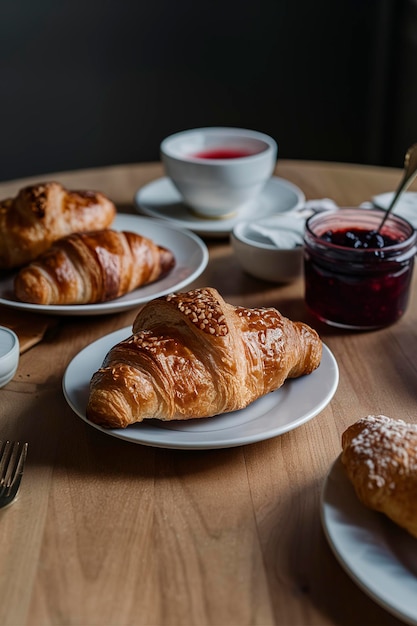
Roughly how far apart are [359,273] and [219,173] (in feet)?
2.06

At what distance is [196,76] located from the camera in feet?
12.3

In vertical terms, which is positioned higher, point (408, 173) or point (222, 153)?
point (408, 173)

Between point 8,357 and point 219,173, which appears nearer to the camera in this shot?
point 8,357

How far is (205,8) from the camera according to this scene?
3.63m

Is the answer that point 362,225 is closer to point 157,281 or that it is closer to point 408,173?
point 408,173

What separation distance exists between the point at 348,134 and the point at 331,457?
304cm

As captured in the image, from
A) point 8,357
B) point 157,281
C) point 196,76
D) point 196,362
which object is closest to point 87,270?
point 157,281

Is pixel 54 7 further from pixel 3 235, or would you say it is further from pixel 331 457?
pixel 331 457

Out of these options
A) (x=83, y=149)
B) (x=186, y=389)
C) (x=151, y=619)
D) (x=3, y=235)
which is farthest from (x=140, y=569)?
(x=83, y=149)

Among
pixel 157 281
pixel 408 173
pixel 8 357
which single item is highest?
pixel 408 173

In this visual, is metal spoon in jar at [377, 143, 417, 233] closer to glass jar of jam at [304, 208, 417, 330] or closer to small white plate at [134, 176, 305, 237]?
glass jar of jam at [304, 208, 417, 330]

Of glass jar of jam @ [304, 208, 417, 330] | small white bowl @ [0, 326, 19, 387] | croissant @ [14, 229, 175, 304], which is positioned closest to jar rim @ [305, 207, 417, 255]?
glass jar of jam @ [304, 208, 417, 330]

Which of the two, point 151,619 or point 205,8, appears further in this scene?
point 205,8

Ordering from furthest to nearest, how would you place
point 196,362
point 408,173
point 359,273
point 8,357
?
Result: point 408,173 < point 359,273 < point 8,357 < point 196,362
